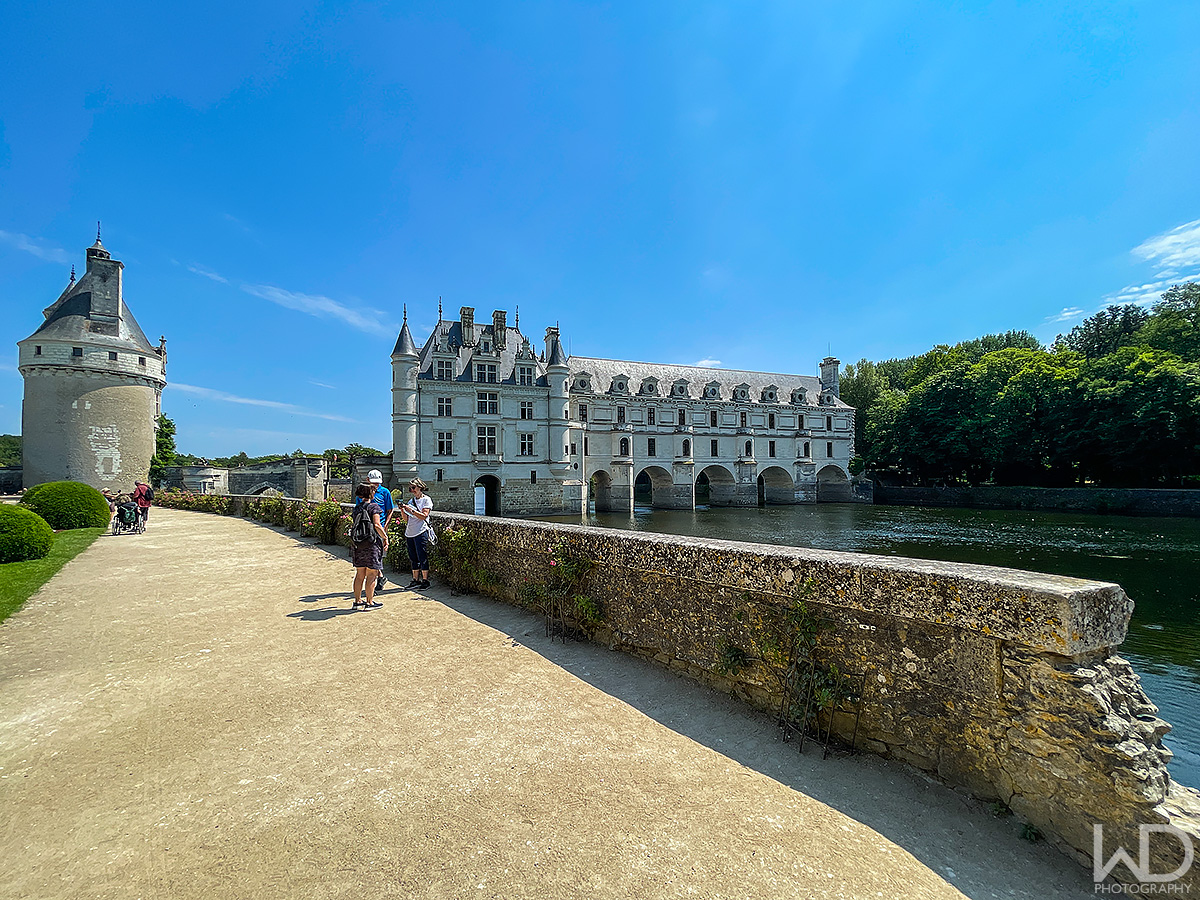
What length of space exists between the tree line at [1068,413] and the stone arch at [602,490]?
1153 inches

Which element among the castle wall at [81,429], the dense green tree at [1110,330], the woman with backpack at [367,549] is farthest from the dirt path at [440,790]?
the dense green tree at [1110,330]

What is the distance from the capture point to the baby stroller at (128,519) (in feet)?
48.0

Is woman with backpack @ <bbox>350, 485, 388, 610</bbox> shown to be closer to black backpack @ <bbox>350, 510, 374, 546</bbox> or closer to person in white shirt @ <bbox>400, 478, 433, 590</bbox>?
black backpack @ <bbox>350, 510, 374, 546</bbox>

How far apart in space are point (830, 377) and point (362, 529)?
189 feet

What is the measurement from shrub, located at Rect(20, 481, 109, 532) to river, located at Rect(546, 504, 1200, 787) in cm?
2327

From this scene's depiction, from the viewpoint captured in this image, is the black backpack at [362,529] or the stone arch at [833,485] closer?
the black backpack at [362,529]

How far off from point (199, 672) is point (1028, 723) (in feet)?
19.4

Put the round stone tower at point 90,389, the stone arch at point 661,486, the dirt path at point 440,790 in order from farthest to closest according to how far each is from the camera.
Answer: the stone arch at point 661,486
the round stone tower at point 90,389
the dirt path at point 440,790

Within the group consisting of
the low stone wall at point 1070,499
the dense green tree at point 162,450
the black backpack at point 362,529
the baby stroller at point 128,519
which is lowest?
the low stone wall at point 1070,499

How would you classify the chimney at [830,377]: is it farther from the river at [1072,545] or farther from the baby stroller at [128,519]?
the baby stroller at [128,519]

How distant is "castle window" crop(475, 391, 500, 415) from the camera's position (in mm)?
35031

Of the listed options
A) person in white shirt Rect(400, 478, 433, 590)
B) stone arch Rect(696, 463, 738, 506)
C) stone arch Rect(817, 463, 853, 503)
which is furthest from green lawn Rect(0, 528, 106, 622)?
stone arch Rect(817, 463, 853, 503)

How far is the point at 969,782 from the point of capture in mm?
2564

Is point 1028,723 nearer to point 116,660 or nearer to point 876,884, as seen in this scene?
point 876,884
